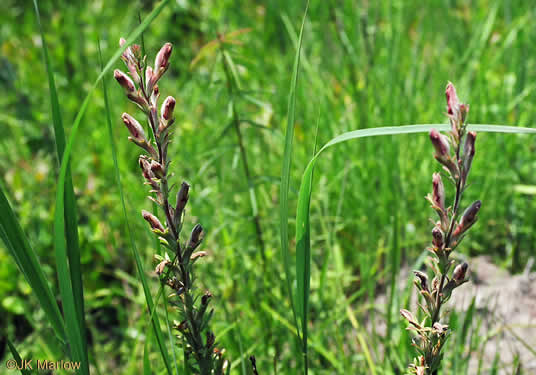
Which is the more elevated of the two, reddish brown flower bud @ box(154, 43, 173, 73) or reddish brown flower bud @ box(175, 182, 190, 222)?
reddish brown flower bud @ box(154, 43, 173, 73)

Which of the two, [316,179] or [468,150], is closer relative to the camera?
[468,150]

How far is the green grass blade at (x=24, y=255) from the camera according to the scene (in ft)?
3.13

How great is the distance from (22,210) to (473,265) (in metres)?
2.30

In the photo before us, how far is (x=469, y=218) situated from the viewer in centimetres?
88

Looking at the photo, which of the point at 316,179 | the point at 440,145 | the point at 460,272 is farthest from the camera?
the point at 316,179

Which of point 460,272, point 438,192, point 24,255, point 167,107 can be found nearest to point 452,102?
point 438,192

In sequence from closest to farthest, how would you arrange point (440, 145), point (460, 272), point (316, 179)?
1. point (440, 145)
2. point (460, 272)
3. point (316, 179)

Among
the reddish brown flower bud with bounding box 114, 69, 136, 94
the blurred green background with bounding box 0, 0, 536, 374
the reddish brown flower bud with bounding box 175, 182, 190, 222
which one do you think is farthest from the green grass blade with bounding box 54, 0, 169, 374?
the blurred green background with bounding box 0, 0, 536, 374

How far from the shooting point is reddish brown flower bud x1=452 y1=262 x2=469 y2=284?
91cm

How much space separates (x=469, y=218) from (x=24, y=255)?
857 mm

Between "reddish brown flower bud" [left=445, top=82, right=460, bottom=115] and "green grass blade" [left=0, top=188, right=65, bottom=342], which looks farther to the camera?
"green grass blade" [left=0, top=188, right=65, bottom=342]

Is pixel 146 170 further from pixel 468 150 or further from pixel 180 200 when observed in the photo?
pixel 468 150

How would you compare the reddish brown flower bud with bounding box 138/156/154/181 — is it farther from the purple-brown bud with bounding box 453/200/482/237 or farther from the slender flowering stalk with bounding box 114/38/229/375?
the purple-brown bud with bounding box 453/200/482/237

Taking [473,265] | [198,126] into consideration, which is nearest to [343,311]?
[473,265]
